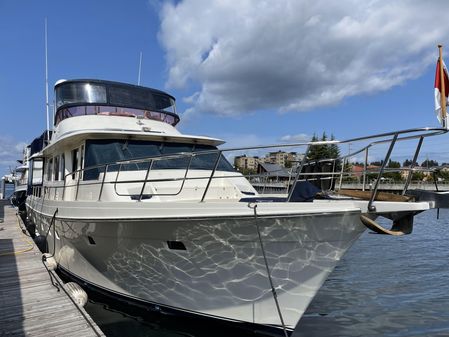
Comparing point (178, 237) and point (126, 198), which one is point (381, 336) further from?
point (126, 198)

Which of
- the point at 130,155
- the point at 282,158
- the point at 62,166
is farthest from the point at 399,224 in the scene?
the point at 62,166

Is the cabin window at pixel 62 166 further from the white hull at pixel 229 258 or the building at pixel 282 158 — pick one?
the building at pixel 282 158

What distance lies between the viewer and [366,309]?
6.82 m

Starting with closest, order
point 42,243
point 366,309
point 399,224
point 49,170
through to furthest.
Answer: point 399,224, point 366,309, point 42,243, point 49,170

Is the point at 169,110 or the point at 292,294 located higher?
the point at 169,110

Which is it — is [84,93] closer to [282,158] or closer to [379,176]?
[282,158]

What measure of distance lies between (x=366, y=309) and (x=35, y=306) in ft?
16.6

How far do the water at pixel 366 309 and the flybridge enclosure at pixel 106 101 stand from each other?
4162 mm

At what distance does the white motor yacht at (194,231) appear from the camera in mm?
4605

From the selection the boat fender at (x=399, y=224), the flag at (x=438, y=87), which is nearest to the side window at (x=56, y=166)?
the boat fender at (x=399, y=224)

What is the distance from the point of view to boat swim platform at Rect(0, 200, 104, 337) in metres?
4.80

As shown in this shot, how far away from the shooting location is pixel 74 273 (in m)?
7.71

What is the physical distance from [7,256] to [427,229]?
1498cm

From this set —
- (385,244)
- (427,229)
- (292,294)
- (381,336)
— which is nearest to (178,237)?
(292,294)
